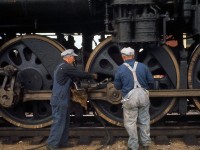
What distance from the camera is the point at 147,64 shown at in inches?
255

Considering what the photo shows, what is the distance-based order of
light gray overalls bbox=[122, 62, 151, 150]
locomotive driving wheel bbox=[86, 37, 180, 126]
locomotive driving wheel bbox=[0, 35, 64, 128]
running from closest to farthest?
light gray overalls bbox=[122, 62, 151, 150], locomotive driving wheel bbox=[86, 37, 180, 126], locomotive driving wheel bbox=[0, 35, 64, 128]

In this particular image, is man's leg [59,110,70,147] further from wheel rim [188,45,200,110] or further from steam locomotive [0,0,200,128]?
wheel rim [188,45,200,110]

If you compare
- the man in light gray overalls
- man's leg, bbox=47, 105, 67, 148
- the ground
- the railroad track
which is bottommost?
the ground

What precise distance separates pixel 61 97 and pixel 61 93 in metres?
0.06

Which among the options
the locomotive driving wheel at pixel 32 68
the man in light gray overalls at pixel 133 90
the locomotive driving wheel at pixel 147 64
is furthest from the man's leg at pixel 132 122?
the locomotive driving wheel at pixel 32 68

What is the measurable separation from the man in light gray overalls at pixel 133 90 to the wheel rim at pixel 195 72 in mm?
1050

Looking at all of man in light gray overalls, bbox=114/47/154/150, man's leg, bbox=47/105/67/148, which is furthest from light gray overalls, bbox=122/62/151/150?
man's leg, bbox=47/105/67/148

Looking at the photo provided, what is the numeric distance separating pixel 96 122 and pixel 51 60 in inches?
58.0

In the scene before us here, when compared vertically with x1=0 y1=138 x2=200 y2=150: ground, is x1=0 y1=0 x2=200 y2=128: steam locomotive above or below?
above

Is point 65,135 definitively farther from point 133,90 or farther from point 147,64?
point 147,64

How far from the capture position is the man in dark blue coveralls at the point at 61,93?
5672 mm

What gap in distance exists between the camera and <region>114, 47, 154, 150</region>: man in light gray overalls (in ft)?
17.6

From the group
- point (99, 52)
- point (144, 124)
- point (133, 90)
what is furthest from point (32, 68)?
point (144, 124)

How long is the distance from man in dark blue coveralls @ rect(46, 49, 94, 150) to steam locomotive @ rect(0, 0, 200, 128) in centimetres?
42
